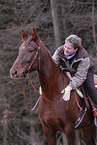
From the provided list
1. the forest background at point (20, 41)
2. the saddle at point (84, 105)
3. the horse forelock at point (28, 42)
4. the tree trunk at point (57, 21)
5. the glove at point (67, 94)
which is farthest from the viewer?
the forest background at point (20, 41)

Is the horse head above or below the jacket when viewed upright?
above

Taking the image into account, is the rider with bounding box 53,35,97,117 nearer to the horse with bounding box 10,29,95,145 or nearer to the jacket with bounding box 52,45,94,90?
the jacket with bounding box 52,45,94,90

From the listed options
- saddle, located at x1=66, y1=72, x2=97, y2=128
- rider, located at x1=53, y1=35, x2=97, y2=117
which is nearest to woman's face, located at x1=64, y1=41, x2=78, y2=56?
rider, located at x1=53, y1=35, x2=97, y2=117

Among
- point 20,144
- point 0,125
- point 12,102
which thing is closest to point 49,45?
point 12,102

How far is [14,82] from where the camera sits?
32.3 feet

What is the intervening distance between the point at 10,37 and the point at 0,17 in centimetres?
151

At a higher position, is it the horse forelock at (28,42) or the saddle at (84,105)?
the horse forelock at (28,42)

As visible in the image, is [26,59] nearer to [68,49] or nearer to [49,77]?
[49,77]

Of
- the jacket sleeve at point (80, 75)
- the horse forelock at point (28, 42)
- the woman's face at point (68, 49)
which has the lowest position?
the jacket sleeve at point (80, 75)

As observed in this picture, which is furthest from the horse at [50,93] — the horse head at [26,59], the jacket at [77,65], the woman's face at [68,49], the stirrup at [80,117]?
the woman's face at [68,49]

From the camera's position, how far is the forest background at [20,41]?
870cm

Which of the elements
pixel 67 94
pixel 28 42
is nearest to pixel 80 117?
pixel 67 94

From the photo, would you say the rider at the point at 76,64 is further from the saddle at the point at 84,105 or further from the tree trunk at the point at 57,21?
the tree trunk at the point at 57,21

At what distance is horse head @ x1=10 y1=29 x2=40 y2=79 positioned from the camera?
10.8 feet
